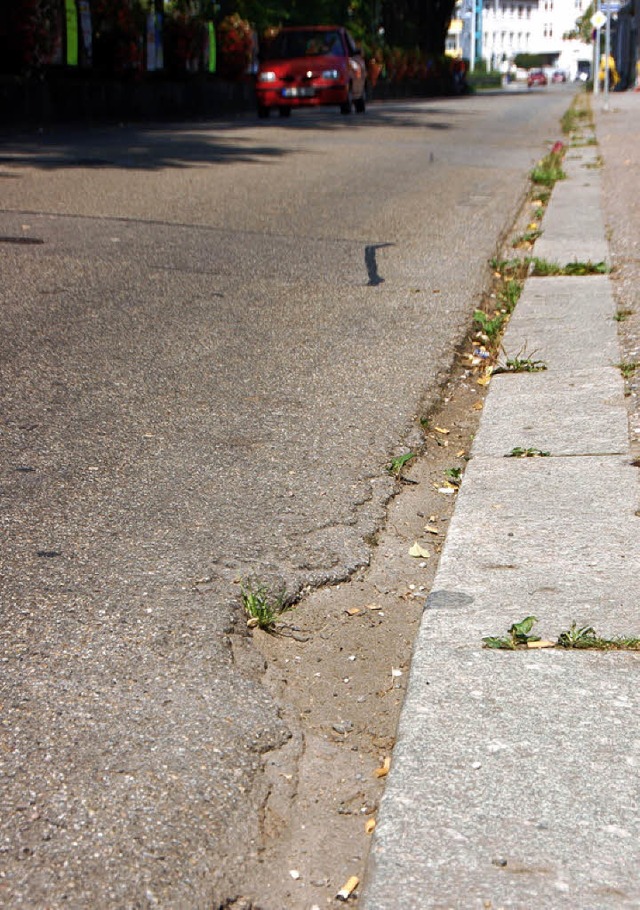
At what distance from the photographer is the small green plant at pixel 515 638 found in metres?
2.33

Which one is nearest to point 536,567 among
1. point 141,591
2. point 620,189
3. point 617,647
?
point 617,647

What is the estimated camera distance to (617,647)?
2.30 m

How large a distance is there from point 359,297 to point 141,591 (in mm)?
3561

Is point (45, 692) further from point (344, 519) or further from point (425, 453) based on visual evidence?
point (425, 453)

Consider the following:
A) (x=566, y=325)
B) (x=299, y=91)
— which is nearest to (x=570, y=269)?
(x=566, y=325)

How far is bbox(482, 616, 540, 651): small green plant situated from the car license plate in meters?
22.8

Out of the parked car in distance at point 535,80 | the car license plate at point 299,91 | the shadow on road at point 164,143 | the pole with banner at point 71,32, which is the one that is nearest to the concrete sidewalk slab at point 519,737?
the shadow on road at point 164,143

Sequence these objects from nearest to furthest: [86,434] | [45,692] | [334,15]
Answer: [45,692] → [86,434] → [334,15]

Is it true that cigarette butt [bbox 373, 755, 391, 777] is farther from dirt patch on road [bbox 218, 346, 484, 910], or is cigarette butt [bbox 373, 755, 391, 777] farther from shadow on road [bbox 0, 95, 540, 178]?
shadow on road [bbox 0, 95, 540, 178]

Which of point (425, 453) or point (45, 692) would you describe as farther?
point (425, 453)

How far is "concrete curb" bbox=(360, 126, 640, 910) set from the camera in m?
1.68

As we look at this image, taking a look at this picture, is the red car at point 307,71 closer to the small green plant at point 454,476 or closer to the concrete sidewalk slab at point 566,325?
the concrete sidewalk slab at point 566,325

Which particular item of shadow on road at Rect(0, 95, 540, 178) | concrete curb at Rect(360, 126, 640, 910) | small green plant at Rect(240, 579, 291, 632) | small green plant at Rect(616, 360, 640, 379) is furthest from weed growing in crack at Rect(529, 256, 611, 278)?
shadow on road at Rect(0, 95, 540, 178)

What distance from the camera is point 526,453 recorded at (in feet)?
11.6
